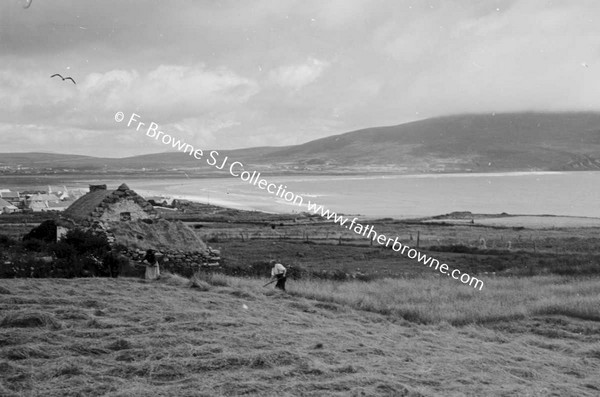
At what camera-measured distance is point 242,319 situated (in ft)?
37.5

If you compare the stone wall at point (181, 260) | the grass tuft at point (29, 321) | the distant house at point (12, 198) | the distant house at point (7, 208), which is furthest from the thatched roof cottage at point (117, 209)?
the distant house at point (12, 198)

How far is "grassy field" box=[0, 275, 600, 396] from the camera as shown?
7629 millimetres

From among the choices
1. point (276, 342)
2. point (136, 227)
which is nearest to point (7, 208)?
point (136, 227)

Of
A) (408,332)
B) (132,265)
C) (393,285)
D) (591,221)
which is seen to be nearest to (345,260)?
(393,285)

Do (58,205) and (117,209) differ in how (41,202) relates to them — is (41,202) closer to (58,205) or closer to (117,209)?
(58,205)

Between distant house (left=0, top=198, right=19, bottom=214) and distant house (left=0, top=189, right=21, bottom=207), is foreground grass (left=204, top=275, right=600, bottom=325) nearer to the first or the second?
distant house (left=0, top=198, right=19, bottom=214)

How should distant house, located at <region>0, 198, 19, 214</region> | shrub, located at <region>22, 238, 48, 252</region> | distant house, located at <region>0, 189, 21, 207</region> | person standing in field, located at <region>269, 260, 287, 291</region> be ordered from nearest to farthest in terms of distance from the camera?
person standing in field, located at <region>269, 260, 287, 291</region> < shrub, located at <region>22, 238, 48, 252</region> < distant house, located at <region>0, 198, 19, 214</region> < distant house, located at <region>0, 189, 21, 207</region>

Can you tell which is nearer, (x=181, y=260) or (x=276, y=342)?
(x=276, y=342)

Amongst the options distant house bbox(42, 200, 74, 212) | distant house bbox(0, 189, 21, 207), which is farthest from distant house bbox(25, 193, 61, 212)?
distant house bbox(0, 189, 21, 207)

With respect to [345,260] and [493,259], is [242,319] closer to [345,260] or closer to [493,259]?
[345,260]

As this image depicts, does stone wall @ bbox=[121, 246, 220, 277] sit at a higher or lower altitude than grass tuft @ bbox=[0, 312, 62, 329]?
lower

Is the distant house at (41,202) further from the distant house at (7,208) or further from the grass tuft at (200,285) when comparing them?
the grass tuft at (200,285)

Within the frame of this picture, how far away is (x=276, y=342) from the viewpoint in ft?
31.8

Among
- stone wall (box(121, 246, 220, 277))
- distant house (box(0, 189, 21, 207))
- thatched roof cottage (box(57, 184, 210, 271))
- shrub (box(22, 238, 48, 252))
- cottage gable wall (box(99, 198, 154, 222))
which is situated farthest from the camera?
distant house (box(0, 189, 21, 207))
